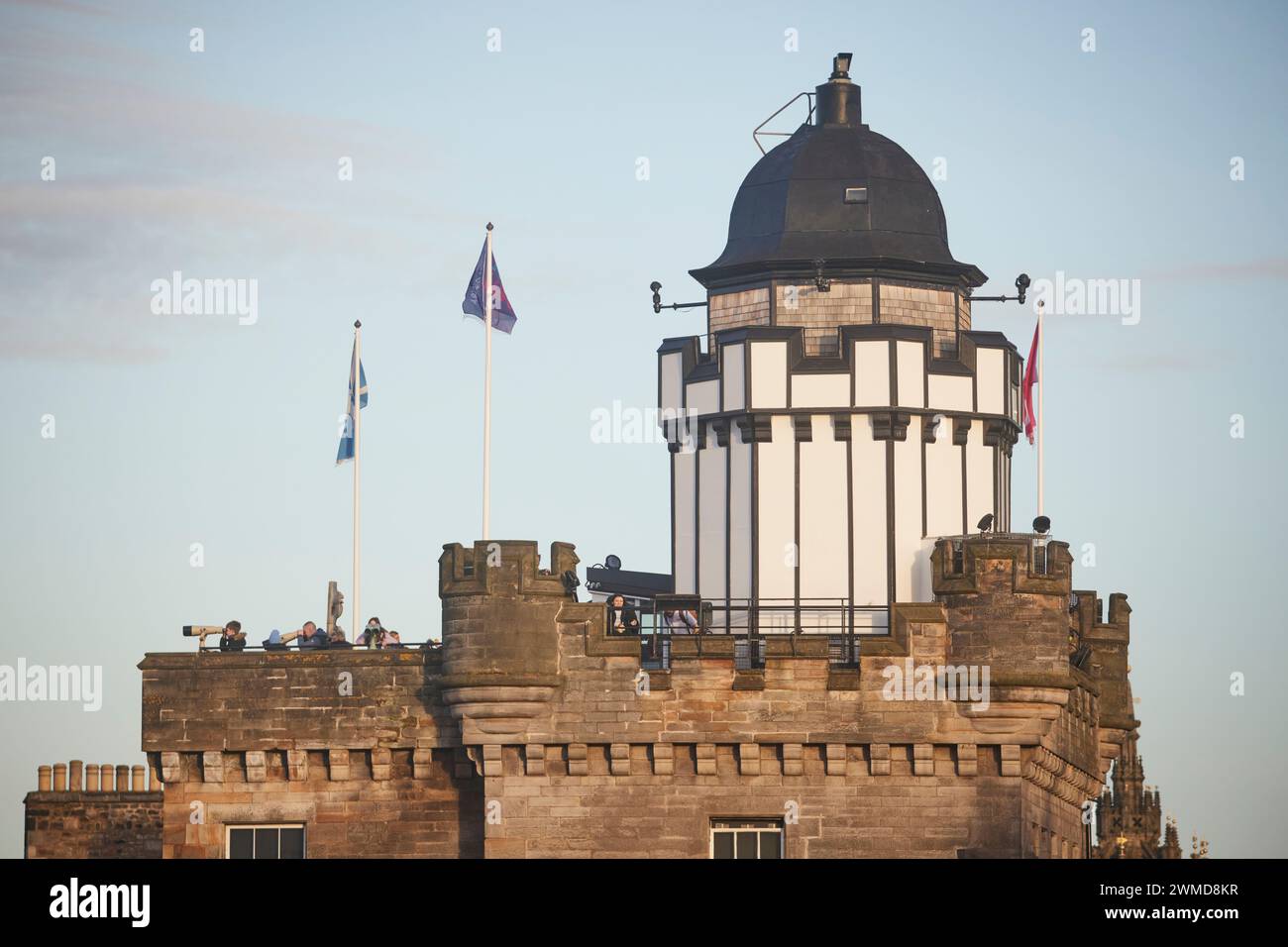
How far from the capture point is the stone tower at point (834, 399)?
65.6m

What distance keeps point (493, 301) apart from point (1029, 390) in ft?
38.8

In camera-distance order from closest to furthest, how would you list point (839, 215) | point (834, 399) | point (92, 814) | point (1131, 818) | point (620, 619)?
point (620, 619)
point (834, 399)
point (839, 215)
point (92, 814)
point (1131, 818)

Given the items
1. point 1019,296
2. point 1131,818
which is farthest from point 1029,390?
point 1131,818

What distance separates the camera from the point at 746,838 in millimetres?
61594

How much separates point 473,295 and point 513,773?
9.62m

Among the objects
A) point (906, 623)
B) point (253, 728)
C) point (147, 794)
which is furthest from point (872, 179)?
point (147, 794)

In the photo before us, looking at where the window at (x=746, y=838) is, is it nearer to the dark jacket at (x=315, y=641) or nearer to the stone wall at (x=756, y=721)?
the stone wall at (x=756, y=721)

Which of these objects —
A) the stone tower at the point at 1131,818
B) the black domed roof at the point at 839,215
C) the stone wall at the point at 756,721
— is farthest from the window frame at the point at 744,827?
the stone tower at the point at 1131,818

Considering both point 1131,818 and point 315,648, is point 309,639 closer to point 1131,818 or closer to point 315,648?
point 315,648

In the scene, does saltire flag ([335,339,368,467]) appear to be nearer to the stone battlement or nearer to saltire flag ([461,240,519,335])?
saltire flag ([461,240,519,335])

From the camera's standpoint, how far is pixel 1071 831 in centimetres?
6788

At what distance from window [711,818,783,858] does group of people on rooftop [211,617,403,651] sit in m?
7.35

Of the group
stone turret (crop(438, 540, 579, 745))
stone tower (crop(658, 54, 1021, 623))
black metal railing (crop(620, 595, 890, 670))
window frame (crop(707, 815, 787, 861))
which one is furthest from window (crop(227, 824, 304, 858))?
stone tower (crop(658, 54, 1021, 623))
